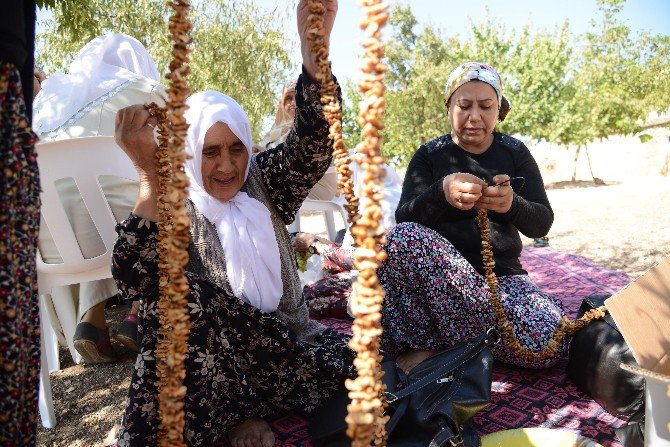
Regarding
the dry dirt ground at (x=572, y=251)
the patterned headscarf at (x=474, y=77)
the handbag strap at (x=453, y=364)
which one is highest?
the patterned headscarf at (x=474, y=77)

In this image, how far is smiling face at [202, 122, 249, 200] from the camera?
1.92 metres

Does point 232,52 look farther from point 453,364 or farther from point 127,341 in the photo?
point 453,364

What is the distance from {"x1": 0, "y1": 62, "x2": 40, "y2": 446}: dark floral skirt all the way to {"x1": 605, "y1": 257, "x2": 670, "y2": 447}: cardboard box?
123cm

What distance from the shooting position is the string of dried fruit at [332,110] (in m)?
1.11

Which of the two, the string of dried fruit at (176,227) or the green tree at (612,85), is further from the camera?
the green tree at (612,85)

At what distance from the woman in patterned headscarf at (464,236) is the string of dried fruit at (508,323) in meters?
0.04

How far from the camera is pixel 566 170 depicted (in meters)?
22.7

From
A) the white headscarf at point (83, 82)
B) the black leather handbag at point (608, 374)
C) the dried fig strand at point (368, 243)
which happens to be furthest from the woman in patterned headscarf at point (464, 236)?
the white headscarf at point (83, 82)

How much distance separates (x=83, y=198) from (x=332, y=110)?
1716 mm

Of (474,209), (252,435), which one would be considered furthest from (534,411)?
(252,435)

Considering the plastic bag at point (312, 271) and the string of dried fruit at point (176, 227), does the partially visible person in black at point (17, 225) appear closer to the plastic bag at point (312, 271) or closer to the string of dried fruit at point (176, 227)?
the string of dried fruit at point (176, 227)

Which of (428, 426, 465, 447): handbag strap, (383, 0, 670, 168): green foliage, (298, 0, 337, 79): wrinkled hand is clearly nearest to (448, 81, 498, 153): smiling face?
(298, 0, 337, 79): wrinkled hand

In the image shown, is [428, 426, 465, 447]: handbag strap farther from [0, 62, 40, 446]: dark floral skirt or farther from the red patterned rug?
[0, 62, 40, 446]: dark floral skirt

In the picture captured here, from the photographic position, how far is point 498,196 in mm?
2047
